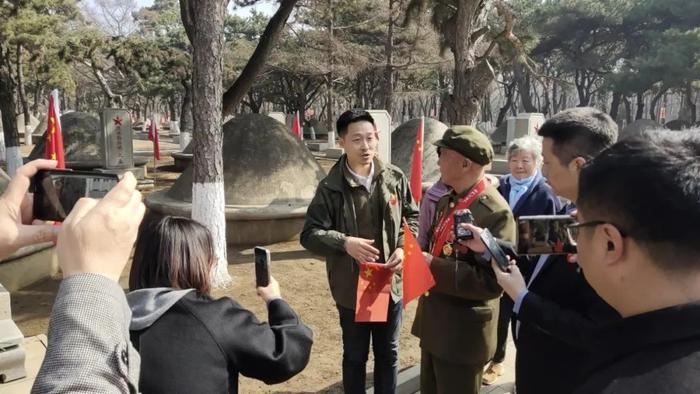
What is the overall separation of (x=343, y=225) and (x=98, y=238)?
2.16 metres

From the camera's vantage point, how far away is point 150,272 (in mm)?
1699

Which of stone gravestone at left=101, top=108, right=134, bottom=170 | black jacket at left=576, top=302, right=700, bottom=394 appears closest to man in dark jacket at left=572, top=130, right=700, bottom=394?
black jacket at left=576, top=302, right=700, bottom=394

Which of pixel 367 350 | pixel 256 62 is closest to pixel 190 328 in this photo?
pixel 367 350

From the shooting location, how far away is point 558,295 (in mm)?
2000

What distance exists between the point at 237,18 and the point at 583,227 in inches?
1562

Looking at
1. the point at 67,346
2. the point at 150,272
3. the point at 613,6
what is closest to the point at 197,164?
the point at 150,272

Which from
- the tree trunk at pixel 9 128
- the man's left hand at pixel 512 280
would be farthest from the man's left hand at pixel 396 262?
the tree trunk at pixel 9 128

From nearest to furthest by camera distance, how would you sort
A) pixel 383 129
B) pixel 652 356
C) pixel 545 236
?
pixel 652 356, pixel 545 236, pixel 383 129

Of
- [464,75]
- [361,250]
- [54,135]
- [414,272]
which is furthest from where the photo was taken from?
[464,75]

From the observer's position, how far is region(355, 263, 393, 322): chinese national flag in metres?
2.93

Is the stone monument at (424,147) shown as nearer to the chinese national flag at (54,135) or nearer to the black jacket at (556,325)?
the chinese national flag at (54,135)

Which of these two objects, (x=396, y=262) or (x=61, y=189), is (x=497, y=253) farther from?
(x=61, y=189)

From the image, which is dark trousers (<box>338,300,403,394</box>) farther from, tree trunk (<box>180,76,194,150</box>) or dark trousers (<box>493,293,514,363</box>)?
tree trunk (<box>180,76,194,150</box>)

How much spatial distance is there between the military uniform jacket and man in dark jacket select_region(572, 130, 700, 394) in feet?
4.43
